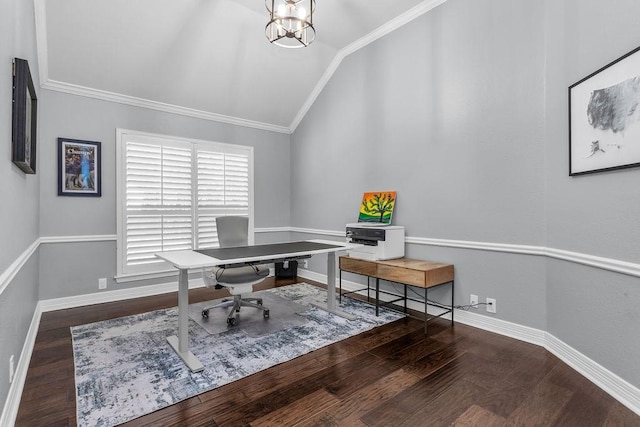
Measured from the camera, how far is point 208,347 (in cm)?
270

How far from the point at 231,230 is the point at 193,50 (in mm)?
2192

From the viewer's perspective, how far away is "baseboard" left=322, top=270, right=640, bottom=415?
189 centimetres

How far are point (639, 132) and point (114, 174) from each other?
492 centimetres

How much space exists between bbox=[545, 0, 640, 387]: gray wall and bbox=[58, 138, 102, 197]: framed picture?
474cm

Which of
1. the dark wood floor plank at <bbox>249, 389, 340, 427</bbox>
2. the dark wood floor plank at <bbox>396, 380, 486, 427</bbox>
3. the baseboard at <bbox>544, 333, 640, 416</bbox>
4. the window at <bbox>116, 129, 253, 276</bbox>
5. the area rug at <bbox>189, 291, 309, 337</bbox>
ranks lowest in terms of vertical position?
the dark wood floor plank at <bbox>249, 389, 340, 427</bbox>

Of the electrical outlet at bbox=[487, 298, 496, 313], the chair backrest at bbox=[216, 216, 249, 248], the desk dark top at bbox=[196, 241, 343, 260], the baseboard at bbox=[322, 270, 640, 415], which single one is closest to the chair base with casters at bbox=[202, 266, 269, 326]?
the desk dark top at bbox=[196, 241, 343, 260]

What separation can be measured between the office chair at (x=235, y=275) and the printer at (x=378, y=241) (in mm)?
1080

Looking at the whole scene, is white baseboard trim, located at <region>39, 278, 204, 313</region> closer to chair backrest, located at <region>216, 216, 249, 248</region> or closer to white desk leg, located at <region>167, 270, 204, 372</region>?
chair backrest, located at <region>216, 216, 249, 248</region>

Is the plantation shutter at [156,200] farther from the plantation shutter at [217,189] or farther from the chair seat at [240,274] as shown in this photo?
the chair seat at [240,274]

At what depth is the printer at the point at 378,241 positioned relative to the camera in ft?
11.4

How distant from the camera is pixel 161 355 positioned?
2551mm

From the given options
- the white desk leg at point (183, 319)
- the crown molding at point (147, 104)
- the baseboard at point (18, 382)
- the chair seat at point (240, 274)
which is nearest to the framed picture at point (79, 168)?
the crown molding at point (147, 104)

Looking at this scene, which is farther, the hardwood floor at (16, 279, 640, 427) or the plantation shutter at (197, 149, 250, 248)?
the plantation shutter at (197, 149, 250, 248)

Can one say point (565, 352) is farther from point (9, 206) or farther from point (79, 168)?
point (79, 168)
